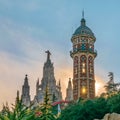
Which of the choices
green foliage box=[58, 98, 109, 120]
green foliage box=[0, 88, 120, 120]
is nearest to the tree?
green foliage box=[0, 88, 120, 120]

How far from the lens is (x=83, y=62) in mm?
94875

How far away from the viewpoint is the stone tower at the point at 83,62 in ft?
307

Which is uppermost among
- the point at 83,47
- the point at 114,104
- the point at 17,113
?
the point at 83,47

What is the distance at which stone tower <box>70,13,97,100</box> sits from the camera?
307 feet

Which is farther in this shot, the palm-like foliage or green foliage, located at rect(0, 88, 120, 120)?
green foliage, located at rect(0, 88, 120, 120)

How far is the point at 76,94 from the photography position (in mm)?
93875

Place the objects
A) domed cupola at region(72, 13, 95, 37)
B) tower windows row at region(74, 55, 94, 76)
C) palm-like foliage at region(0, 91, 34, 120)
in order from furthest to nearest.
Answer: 1. domed cupola at region(72, 13, 95, 37)
2. tower windows row at region(74, 55, 94, 76)
3. palm-like foliage at region(0, 91, 34, 120)

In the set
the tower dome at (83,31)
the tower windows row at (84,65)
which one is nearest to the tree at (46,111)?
the tower windows row at (84,65)

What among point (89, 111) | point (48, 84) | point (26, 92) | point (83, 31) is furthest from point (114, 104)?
point (26, 92)

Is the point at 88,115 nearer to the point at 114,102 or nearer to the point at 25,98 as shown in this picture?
the point at 114,102

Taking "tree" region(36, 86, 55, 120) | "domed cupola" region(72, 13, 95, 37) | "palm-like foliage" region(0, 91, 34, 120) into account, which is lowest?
"palm-like foliage" region(0, 91, 34, 120)

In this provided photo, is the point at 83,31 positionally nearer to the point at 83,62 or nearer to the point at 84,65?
the point at 83,62

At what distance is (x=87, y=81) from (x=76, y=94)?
4.78 meters

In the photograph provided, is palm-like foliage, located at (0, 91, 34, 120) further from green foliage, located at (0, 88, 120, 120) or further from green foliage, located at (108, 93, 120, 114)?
green foliage, located at (108, 93, 120, 114)
